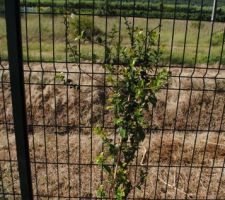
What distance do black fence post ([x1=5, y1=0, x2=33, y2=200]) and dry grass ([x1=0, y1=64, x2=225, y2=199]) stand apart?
228 mm

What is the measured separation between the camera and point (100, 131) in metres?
3.22

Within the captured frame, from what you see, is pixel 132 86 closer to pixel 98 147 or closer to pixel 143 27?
pixel 98 147

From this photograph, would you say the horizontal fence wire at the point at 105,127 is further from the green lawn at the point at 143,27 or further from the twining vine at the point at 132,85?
the green lawn at the point at 143,27

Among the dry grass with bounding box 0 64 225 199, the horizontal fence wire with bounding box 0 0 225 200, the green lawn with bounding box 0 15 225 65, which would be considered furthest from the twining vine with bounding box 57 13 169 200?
the green lawn with bounding box 0 15 225 65

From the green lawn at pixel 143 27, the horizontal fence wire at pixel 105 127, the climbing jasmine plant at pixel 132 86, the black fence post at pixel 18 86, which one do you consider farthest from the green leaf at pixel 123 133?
the green lawn at pixel 143 27

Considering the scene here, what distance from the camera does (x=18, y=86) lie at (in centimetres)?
321

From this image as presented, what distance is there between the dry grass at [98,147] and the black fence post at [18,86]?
0.75 feet

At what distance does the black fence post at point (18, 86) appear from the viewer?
9.98 feet

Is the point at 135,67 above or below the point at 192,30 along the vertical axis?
above

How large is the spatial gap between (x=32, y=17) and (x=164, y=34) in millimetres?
3483

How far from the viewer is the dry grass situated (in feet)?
13.2

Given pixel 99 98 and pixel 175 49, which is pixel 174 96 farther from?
pixel 175 49

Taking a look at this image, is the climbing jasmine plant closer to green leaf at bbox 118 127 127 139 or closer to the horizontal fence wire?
green leaf at bbox 118 127 127 139

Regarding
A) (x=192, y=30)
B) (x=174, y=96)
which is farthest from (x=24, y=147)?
(x=192, y=30)
